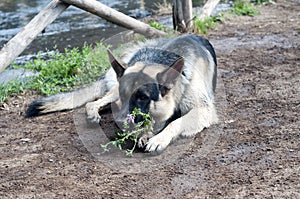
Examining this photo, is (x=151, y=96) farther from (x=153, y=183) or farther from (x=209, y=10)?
(x=209, y=10)

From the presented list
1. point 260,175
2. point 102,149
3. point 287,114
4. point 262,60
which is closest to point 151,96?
point 102,149

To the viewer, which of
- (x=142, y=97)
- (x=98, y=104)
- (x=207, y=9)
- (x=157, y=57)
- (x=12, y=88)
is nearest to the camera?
(x=142, y=97)

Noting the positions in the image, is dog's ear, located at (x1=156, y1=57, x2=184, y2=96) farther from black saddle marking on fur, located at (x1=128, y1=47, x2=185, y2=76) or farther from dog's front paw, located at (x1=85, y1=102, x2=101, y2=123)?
dog's front paw, located at (x1=85, y1=102, x2=101, y2=123)

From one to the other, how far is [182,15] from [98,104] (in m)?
3.47

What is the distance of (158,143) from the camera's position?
4.52 m

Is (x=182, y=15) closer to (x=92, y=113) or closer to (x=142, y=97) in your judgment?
(x=92, y=113)

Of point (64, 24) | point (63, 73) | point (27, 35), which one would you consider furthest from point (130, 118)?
point (64, 24)

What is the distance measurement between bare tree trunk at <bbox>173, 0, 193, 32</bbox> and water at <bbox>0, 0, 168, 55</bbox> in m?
1.49

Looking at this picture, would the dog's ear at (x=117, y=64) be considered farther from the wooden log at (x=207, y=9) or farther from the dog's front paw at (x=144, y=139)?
the wooden log at (x=207, y=9)

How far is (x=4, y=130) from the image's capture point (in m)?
5.37

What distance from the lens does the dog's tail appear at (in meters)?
5.64

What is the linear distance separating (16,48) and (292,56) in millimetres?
3550

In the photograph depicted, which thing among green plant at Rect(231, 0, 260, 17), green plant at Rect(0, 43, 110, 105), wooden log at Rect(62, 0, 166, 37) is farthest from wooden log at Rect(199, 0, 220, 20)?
green plant at Rect(0, 43, 110, 105)

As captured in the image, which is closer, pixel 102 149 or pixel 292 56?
pixel 102 149
